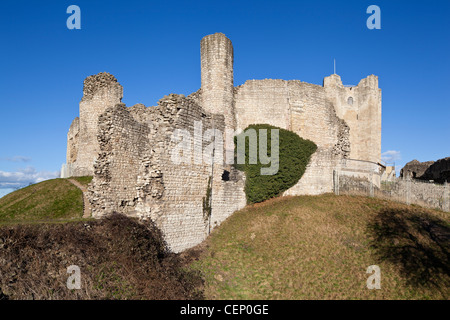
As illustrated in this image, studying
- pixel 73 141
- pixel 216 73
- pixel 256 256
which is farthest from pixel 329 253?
pixel 73 141

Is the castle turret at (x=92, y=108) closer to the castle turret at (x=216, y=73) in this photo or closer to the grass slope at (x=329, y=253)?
the castle turret at (x=216, y=73)

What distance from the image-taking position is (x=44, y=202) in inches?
808

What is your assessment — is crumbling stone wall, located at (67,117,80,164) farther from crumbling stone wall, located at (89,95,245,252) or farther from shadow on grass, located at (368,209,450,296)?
shadow on grass, located at (368,209,450,296)

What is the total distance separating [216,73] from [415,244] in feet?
45.2

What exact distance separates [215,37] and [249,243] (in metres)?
12.6

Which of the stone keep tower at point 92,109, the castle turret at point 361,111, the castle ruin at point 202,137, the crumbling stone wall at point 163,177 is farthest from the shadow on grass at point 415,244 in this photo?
the stone keep tower at point 92,109

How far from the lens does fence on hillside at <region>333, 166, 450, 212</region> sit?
16.8m

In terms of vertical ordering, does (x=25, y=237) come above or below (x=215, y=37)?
below

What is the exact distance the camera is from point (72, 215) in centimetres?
1895

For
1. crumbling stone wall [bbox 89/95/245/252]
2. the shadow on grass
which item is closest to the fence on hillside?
the shadow on grass

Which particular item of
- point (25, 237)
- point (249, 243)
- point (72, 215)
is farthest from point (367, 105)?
point (25, 237)

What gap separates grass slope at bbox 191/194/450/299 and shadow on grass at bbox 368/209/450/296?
0.09 feet

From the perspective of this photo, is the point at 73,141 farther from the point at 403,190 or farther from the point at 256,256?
the point at 403,190
